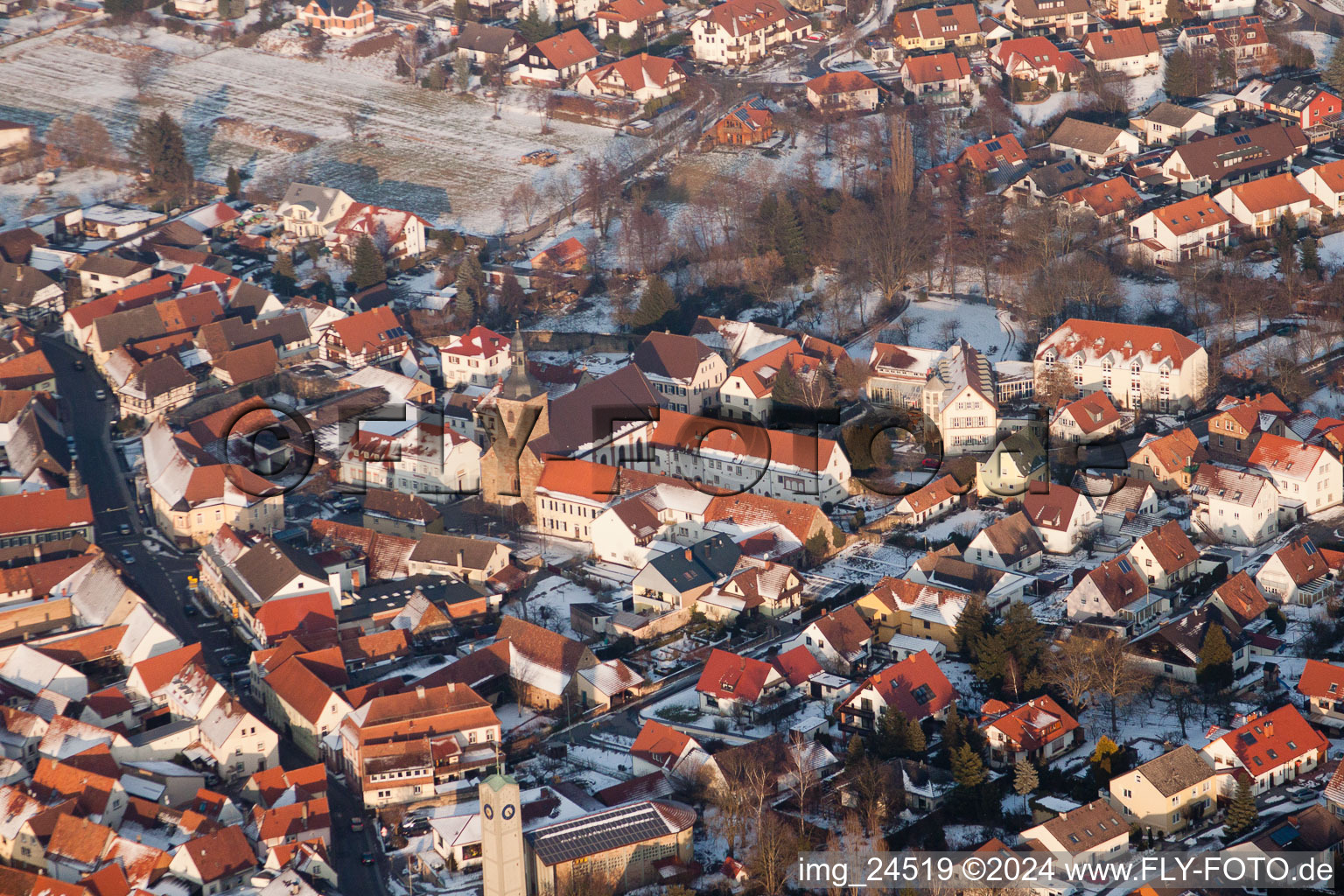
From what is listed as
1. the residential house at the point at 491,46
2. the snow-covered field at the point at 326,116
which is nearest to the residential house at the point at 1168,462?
the snow-covered field at the point at 326,116

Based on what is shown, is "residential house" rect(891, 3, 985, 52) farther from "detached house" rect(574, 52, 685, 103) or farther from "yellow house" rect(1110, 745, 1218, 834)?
"yellow house" rect(1110, 745, 1218, 834)

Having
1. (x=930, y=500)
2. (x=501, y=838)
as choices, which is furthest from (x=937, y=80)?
(x=501, y=838)

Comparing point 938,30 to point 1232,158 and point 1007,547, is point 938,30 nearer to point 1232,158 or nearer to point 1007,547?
point 1232,158

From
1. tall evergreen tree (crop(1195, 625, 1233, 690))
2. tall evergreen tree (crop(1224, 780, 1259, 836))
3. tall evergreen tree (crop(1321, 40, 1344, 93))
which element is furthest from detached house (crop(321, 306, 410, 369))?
tall evergreen tree (crop(1321, 40, 1344, 93))

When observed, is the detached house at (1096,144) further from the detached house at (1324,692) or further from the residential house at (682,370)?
the detached house at (1324,692)

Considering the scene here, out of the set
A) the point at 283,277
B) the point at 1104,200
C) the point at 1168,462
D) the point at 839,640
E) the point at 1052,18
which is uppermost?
the point at 1052,18
